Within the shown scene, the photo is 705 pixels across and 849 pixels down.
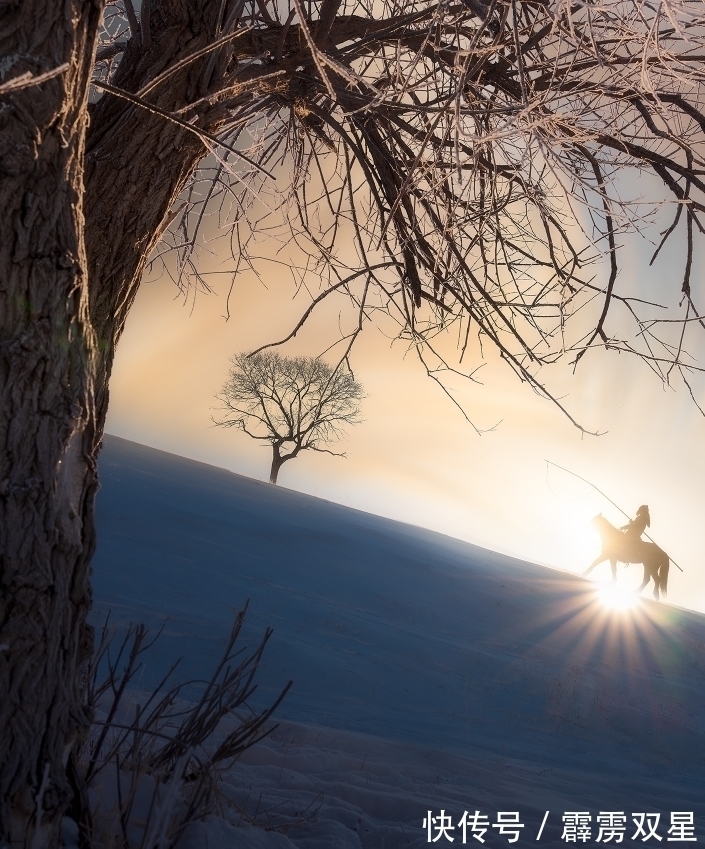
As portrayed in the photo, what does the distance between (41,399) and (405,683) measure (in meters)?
5.64

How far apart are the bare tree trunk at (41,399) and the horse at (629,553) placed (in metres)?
15.7

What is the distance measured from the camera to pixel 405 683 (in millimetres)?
6543

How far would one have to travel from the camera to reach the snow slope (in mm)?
3663

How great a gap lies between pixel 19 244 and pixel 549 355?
2.28m

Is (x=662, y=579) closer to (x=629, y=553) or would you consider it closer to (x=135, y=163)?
(x=629, y=553)

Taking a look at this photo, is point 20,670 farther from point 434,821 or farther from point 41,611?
point 434,821

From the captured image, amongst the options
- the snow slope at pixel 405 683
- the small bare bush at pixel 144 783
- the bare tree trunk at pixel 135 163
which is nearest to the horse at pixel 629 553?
the snow slope at pixel 405 683

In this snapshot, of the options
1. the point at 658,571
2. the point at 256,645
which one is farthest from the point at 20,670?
the point at 658,571

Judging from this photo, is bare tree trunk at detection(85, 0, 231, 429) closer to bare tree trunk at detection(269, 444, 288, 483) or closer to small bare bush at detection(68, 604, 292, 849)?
small bare bush at detection(68, 604, 292, 849)

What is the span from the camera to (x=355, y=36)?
3.25m

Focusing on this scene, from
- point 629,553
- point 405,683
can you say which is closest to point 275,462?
point 629,553

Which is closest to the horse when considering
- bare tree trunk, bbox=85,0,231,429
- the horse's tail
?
the horse's tail

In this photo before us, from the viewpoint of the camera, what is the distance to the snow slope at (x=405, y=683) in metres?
3.66

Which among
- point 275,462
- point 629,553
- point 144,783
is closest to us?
point 144,783
